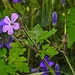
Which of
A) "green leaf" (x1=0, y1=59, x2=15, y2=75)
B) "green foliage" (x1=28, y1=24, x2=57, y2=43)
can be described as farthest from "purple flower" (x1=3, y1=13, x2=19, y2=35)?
"green leaf" (x1=0, y1=59, x2=15, y2=75)

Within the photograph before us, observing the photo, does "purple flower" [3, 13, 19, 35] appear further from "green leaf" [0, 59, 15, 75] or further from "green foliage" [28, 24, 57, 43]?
"green leaf" [0, 59, 15, 75]

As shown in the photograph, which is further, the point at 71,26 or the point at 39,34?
the point at 71,26

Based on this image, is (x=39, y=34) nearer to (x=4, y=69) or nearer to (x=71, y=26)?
(x=4, y=69)

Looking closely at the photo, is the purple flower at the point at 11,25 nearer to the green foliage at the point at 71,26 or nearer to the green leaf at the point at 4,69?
the green leaf at the point at 4,69

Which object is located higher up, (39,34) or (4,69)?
(39,34)

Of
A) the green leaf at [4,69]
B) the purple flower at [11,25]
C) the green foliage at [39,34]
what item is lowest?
the green leaf at [4,69]

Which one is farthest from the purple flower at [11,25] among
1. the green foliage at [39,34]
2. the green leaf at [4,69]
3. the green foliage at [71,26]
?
the green foliage at [71,26]

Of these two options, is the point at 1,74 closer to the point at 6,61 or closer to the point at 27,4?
the point at 6,61

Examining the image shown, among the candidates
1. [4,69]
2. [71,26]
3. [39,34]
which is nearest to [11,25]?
[39,34]

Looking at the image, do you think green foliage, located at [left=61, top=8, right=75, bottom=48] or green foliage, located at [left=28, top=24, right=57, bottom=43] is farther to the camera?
green foliage, located at [left=61, top=8, right=75, bottom=48]

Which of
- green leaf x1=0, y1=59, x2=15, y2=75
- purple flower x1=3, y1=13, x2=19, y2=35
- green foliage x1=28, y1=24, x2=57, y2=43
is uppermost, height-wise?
purple flower x1=3, y1=13, x2=19, y2=35

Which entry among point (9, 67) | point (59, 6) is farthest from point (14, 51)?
point (59, 6)

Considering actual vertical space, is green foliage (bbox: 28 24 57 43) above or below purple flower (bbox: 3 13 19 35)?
below
